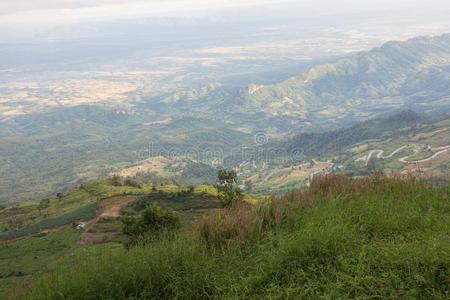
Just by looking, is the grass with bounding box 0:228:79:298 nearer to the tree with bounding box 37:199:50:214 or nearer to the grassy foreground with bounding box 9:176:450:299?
the tree with bounding box 37:199:50:214

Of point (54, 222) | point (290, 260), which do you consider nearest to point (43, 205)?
point (54, 222)

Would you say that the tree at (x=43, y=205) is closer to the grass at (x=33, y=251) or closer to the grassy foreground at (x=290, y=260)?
the grass at (x=33, y=251)

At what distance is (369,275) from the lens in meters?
6.69

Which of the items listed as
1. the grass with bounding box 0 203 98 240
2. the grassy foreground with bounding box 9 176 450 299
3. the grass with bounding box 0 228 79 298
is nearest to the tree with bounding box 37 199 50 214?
the grass with bounding box 0 203 98 240

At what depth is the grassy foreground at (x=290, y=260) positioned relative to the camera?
6609 mm

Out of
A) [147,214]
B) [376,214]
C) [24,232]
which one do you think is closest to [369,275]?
[376,214]

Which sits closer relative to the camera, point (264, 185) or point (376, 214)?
point (376, 214)

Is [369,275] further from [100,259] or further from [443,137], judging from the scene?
[443,137]

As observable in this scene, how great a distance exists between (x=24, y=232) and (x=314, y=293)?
6502cm

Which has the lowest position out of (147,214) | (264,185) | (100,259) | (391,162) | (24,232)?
(264,185)

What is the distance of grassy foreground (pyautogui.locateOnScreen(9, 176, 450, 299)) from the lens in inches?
260

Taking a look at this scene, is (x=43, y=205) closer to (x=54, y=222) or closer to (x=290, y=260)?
(x=54, y=222)

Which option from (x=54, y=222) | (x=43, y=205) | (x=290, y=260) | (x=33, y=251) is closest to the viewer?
(x=290, y=260)

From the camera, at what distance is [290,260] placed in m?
7.30
